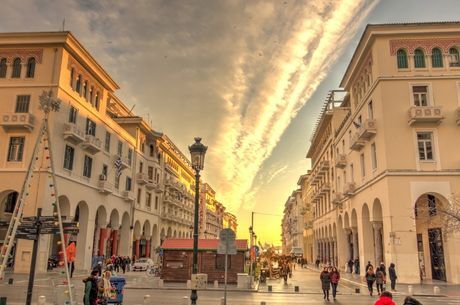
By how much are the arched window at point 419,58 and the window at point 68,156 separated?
2995 cm

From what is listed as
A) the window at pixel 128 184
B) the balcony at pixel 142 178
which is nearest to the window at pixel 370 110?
the window at pixel 128 184

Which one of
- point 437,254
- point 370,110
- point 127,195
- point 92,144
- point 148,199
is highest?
point 370,110

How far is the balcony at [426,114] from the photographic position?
2916 cm

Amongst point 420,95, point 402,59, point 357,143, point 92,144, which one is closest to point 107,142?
point 92,144

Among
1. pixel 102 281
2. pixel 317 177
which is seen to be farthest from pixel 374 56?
pixel 317 177

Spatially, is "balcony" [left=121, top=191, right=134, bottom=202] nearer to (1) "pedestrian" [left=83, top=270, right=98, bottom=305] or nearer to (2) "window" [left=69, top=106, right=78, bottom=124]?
(2) "window" [left=69, top=106, right=78, bottom=124]

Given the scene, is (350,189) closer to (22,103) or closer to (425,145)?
(425,145)

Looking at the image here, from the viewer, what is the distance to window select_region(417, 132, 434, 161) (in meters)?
29.8

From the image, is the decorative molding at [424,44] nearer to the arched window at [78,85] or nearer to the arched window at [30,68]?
the arched window at [78,85]

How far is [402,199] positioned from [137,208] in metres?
36.0

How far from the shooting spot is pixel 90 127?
4100 centimetres

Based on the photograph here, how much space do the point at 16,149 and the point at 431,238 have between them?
34.2 meters

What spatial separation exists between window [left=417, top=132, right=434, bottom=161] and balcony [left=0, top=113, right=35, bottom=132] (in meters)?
30.3

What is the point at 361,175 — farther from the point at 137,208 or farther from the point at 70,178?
the point at 137,208
